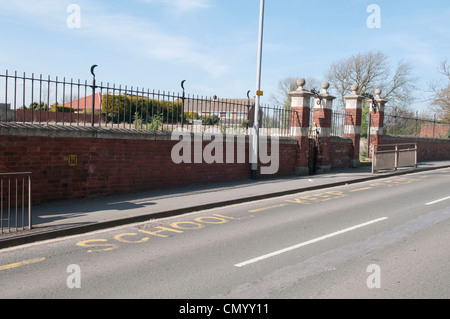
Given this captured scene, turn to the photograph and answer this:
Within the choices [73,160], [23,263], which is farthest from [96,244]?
[73,160]

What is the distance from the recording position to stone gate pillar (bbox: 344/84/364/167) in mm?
18484

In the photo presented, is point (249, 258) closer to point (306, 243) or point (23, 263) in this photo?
point (306, 243)

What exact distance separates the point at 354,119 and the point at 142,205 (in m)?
12.5

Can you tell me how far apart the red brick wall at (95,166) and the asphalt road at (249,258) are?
8.44ft

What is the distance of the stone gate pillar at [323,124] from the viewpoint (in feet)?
→ 53.3

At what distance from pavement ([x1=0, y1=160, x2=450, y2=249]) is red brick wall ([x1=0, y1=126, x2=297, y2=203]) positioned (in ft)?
0.90

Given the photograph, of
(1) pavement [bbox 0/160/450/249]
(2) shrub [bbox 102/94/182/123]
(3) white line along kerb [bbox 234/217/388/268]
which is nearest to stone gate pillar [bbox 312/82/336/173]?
(1) pavement [bbox 0/160/450/249]

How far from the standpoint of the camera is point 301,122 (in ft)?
51.0

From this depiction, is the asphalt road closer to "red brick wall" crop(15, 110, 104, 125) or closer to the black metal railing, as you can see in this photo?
"red brick wall" crop(15, 110, 104, 125)

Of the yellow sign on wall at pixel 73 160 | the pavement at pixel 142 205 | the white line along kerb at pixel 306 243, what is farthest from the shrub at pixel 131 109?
the white line along kerb at pixel 306 243

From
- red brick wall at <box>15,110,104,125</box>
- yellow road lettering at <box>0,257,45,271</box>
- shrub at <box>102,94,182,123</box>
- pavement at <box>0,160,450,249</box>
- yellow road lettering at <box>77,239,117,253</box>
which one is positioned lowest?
yellow road lettering at <box>0,257,45,271</box>
